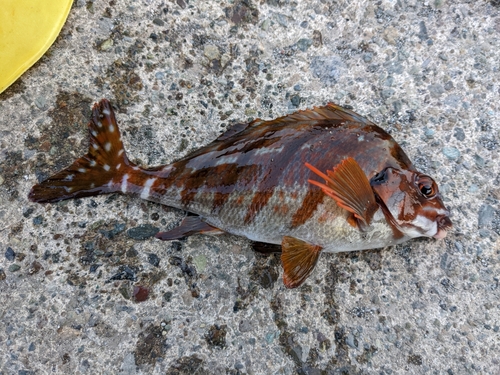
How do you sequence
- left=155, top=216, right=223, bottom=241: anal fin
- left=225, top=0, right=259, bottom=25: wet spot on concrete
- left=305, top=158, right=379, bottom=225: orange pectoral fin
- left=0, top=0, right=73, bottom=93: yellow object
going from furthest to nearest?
left=225, top=0, right=259, bottom=25: wet spot on concrete < left=0, top=0, right=73, bottom=93: yellow object < left=155, top=216, right=223, bottom=241: anal fin < left=305, top=158, right=379, bottom=225: orange pectoral fin

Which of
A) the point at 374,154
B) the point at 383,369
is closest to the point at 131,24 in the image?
the point at 374,154

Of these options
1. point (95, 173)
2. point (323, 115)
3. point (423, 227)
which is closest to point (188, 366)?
point (95, 173)

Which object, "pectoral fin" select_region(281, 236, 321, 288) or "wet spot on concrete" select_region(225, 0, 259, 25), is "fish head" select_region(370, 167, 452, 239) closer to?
"pectoral fin" select_region(281, 236, 321, 288)

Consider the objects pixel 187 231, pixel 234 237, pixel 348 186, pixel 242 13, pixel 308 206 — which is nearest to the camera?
pixel 348 186

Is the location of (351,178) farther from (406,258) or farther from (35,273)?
(35,273)

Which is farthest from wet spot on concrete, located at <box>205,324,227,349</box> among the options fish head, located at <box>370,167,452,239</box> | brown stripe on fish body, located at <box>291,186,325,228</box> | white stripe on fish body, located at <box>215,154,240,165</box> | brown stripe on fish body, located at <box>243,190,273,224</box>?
fish head, located at <box>370,167,452,239</box>

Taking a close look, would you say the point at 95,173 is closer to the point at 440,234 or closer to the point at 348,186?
the point at 348,186

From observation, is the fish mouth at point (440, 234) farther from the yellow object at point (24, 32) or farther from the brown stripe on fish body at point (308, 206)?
the yellow object at point (24, 32)
